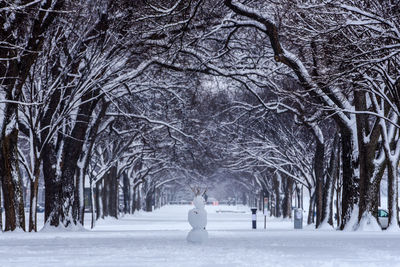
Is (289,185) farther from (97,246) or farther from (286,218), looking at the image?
(97,246)

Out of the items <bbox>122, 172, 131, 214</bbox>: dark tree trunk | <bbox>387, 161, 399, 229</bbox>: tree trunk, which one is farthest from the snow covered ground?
<bbox>122, 172, 131, 214</bbox>: dark tree trunk

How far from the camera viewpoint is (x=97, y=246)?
1491 centimetres

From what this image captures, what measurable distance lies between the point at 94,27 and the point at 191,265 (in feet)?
38.3

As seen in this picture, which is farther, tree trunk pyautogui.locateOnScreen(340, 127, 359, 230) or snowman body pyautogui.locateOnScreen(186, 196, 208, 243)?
tree trunk pyautogui.locateOnScreen(340, 127, 359, 230)

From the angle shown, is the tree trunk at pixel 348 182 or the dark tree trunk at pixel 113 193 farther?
the dark tree trunk at pixel 113 193

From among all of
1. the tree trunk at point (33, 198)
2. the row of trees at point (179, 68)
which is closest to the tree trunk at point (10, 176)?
the row of trees at point (179, 68)

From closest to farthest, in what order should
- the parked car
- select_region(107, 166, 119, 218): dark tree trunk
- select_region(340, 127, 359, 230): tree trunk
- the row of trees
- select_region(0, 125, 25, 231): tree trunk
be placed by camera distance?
the row of trees
select_region(0, 125, 25, 231): tree trunk
select_region(340, 127, 359, 230): tree trunk
the parked car
select_region(107, 166, 119, 218): dark tree trunk

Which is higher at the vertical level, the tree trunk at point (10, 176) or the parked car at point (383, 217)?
the tree trunk at point (10, 176)

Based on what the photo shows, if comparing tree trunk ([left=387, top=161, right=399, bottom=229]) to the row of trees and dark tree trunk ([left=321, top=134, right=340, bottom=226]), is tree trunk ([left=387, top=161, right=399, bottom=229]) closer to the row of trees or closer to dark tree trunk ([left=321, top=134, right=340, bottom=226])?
the row of trees

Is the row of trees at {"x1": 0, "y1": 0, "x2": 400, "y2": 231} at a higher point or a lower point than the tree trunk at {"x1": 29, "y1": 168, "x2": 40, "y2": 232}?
higher

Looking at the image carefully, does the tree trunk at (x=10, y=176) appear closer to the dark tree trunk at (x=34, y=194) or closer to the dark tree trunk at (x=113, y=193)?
the dark tree trunk at (x=34, y=194)

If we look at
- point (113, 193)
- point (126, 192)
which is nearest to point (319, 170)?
point (113, 193)

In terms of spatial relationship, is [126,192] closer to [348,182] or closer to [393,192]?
[348,182]

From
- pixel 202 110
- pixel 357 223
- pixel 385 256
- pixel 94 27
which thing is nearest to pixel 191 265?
pixel 385 256
